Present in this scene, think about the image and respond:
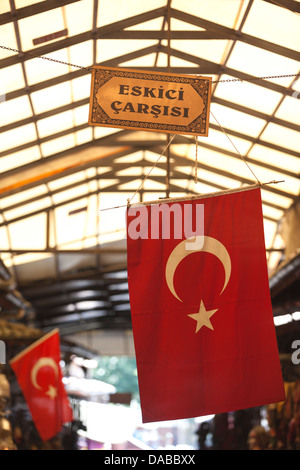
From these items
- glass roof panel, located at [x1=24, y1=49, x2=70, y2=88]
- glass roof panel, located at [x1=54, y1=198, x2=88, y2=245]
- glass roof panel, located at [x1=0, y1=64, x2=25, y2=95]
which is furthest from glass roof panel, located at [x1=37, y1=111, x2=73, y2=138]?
glass roof panel, located at [x1=54, y1=198, x2=88, y2=245]

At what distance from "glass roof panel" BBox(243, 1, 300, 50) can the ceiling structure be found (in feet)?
0.06

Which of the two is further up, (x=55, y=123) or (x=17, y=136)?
(x=55, y=123)

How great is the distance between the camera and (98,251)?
12.3 m

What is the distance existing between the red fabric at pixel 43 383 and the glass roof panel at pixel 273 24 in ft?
20.3

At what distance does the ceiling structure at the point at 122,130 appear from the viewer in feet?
25.5

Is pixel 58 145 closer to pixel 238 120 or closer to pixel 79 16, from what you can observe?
pixel 79 16

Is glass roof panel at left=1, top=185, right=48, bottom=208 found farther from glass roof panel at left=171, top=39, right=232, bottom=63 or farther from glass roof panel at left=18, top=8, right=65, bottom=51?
glass roof panel at left=171, top=39, right=232, bottom=63

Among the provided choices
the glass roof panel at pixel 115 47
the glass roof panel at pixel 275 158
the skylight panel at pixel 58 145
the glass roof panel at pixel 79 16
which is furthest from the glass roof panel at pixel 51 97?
the glass roof panel at pixel 275 158

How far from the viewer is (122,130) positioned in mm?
10984

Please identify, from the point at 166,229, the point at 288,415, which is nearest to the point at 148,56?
the point at 166,229

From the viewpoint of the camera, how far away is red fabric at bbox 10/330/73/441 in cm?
935

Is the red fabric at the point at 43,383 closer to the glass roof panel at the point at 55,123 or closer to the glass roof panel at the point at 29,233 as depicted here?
the glass roof panel at the point at 29,233

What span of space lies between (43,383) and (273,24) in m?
6.93

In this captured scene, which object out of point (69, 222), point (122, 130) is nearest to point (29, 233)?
point (69, 222)
